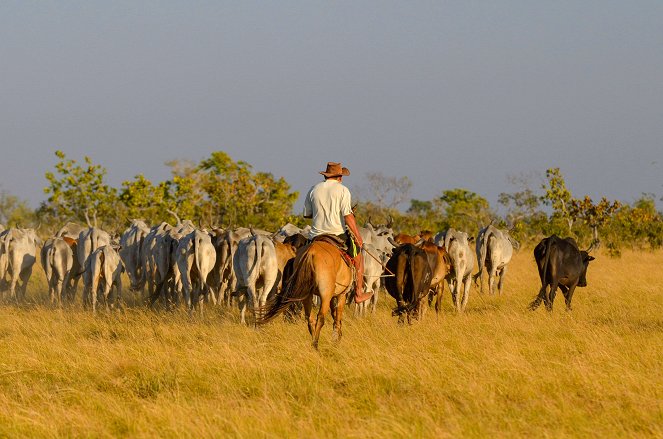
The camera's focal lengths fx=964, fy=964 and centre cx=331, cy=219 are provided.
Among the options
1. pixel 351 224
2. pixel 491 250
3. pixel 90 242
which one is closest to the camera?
pixel 351 224

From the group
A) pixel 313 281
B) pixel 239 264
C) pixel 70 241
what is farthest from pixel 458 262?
pixel 70 241

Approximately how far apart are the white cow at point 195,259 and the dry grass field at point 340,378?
6.44ft

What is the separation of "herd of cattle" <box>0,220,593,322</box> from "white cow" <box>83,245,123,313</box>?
0.02 m

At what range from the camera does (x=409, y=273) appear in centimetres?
1541

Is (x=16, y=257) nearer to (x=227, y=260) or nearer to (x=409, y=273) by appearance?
(x=227, y=260)

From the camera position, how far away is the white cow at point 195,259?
17859 millimetres

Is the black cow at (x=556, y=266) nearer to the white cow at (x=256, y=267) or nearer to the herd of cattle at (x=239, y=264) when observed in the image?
the herd of cattle at (x=239, y=264)

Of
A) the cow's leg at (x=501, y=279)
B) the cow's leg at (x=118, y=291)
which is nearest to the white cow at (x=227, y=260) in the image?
the cow's leg at (x=118, y=291)

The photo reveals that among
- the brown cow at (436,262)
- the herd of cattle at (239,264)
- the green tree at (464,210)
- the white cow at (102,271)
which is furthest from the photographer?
the green tree at (464,210)

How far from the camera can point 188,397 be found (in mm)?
9656

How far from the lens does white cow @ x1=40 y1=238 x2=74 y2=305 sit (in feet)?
66.5

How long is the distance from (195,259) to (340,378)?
8091 millimetres

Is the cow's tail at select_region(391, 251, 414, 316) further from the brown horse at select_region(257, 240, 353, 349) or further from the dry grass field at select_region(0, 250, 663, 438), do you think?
the brown horse at select_region(257, 240, 353, 349)

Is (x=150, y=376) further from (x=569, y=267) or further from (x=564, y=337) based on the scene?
(x=569, y=267)
